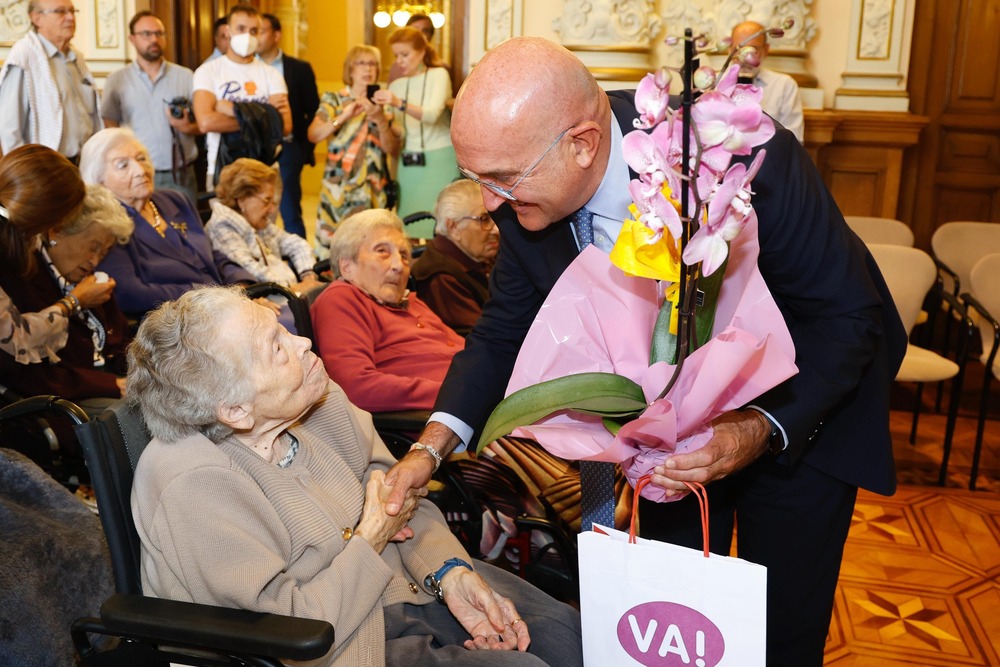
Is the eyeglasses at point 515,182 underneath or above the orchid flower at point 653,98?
underneath

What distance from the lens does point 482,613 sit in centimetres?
178

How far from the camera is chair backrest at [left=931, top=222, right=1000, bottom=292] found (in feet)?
16.2

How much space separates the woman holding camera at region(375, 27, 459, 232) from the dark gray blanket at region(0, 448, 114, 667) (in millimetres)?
4587

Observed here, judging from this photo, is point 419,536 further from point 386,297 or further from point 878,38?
point 878,38

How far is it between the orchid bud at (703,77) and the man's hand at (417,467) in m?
0.88

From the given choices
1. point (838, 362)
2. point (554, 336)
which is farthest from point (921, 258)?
point (554, 336)

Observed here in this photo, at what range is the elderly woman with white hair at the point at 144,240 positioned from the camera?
373 cm

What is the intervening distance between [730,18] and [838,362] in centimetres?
525


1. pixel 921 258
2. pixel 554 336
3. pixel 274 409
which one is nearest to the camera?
pixel 554 336

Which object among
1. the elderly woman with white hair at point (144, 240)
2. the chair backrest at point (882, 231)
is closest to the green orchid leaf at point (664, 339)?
the elderly woman with white hair at point (144, 240)

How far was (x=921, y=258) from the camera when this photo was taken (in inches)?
158

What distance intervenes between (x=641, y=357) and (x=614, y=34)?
5445mm

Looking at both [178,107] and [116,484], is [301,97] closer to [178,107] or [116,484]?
[178,107]

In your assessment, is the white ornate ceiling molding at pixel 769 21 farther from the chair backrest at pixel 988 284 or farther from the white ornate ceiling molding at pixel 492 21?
the chair backrest at pixel 988 284
